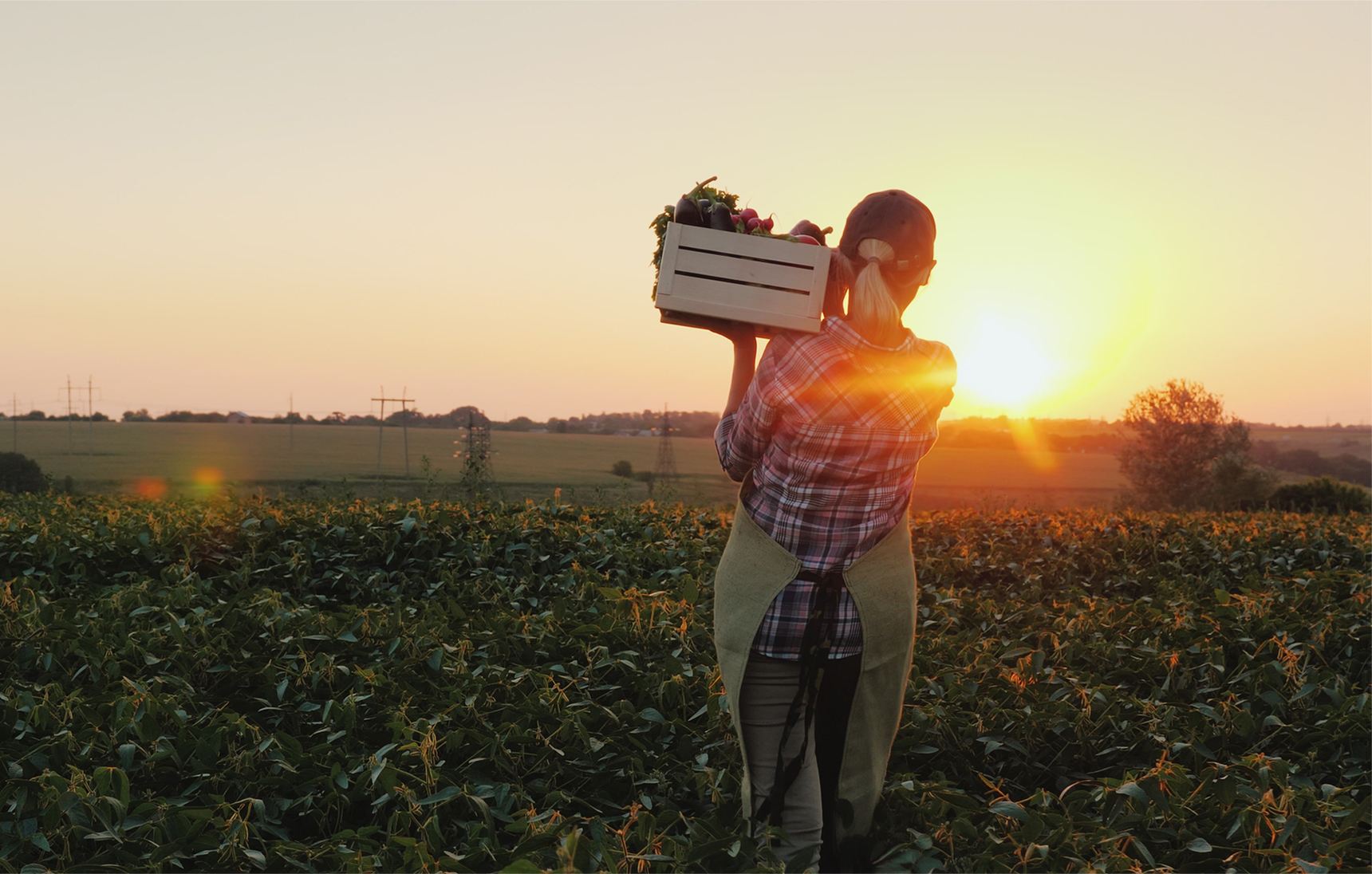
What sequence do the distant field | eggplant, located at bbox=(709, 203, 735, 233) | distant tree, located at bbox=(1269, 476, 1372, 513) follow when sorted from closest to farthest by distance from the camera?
eggplant, located at bbox=(709, 203, 735, 233), distant tree, located at bbox=(1269, 476, 1372, 513), the distant field

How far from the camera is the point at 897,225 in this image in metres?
2.29

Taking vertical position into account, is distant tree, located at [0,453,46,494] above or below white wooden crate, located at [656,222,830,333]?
below

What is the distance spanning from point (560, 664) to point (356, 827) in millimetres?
1208

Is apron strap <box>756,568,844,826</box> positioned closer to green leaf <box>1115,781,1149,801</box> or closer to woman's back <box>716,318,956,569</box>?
woman's back <box>716,318,956,569</box>

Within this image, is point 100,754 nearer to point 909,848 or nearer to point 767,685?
point 767,685

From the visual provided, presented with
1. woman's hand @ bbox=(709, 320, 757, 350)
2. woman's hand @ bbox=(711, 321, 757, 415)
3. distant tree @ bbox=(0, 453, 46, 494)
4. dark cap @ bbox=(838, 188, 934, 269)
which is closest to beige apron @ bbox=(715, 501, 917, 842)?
woman's hand @ bbox=(711, 321, 757, 415)

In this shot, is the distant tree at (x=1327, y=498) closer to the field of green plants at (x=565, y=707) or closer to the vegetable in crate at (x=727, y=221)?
the field of green plants at (x=565, y=707)

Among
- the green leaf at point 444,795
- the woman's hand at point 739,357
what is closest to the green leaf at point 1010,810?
the woman's hand at point 739,357

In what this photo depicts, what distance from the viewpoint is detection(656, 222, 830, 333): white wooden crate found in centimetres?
239

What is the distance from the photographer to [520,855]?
244 centimetres

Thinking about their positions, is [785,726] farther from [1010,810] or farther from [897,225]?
[897,225]

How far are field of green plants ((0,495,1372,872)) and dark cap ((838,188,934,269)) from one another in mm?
1572

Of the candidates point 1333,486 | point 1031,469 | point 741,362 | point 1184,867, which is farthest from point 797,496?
point 1031,469

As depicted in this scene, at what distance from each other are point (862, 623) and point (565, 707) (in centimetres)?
164
